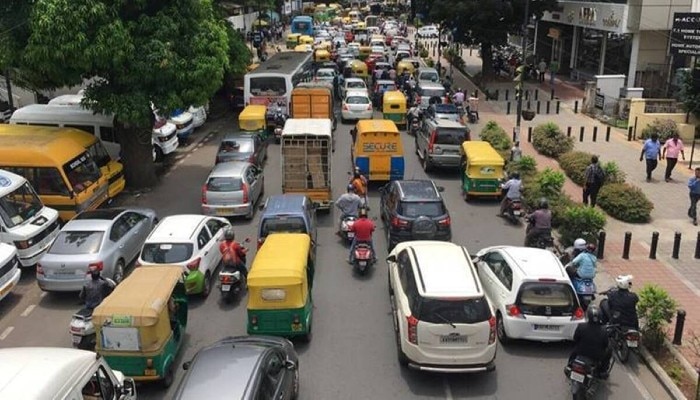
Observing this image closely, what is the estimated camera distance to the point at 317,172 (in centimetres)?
1988

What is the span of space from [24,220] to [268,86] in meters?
16.7

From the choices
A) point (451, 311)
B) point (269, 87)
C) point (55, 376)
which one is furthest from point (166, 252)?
point (269, 87)

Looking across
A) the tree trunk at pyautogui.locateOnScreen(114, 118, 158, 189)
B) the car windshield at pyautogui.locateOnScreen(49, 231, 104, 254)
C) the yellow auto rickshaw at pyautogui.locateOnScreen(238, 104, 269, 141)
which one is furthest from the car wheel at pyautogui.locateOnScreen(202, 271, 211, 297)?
the yellow auto rickshaw at pyautogui.locateOnScreen(238, 104, 269, 141)

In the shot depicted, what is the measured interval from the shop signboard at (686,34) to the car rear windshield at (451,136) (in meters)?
11.2

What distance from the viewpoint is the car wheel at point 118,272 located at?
49.6ft

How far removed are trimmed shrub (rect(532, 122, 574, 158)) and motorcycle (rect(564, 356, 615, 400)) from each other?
16.6m

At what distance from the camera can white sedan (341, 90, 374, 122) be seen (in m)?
32.3

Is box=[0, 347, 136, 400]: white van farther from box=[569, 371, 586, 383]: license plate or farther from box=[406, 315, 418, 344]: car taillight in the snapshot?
box=[569, 371, 586, 383]: license plate

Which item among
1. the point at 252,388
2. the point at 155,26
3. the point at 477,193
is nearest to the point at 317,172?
the point at 477,193

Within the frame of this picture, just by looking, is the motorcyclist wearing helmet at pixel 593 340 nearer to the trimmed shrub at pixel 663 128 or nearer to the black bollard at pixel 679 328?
the black bollard at pixel 679 328

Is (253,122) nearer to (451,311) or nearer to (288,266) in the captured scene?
(288,266)

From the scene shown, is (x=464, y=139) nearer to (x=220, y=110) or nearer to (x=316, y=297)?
(x=316, y=297)

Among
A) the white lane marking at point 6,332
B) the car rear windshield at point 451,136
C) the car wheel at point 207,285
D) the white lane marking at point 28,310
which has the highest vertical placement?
the car rear windshield at point 451,136

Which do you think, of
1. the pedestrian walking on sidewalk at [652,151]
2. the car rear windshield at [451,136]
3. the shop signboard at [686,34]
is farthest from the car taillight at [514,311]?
the shop signboard at [686,34]
